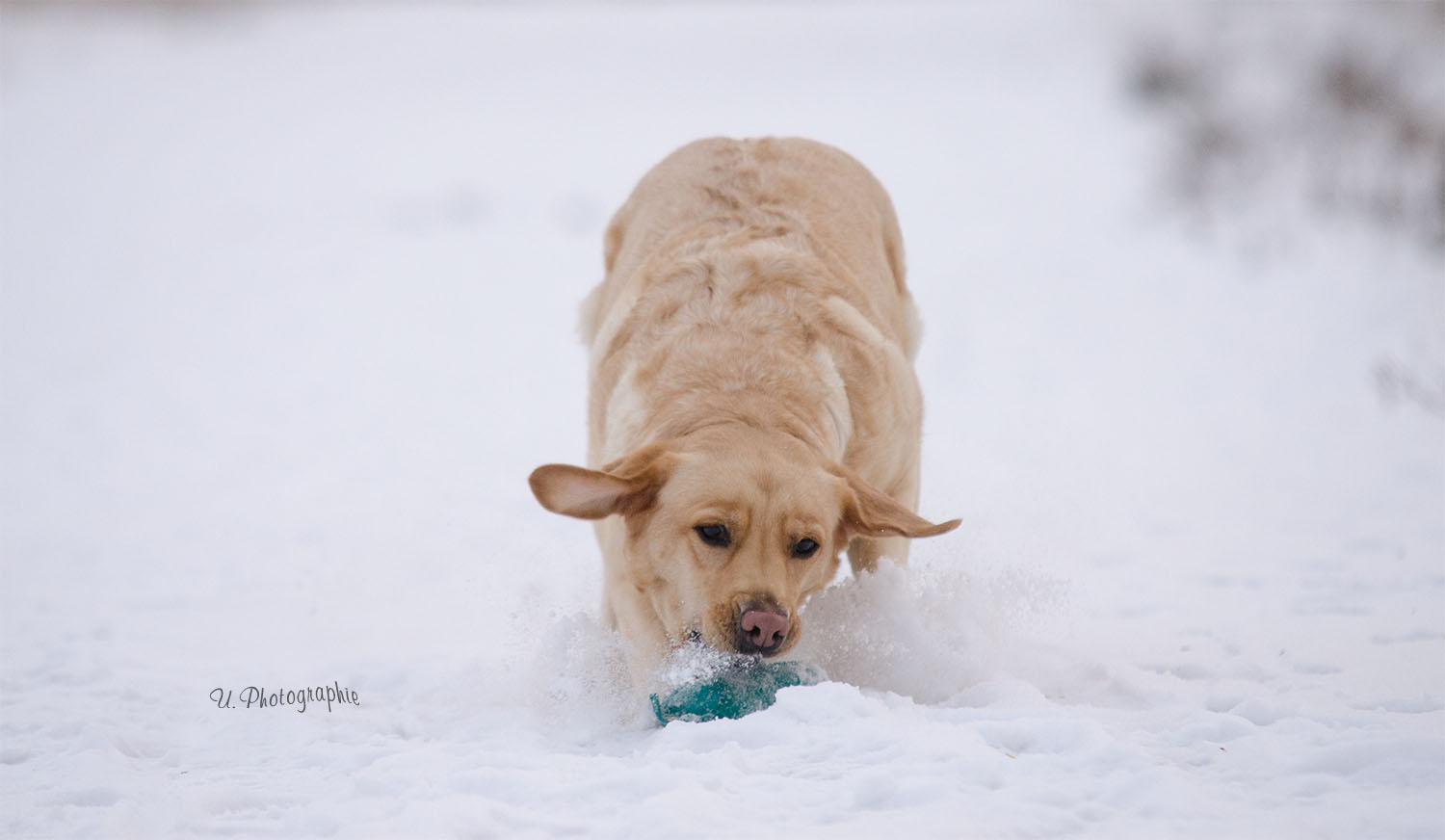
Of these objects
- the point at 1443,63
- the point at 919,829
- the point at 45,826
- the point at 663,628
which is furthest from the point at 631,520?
the point at 1443,63

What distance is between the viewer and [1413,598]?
15.8ft

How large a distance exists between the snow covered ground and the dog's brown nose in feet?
0.59

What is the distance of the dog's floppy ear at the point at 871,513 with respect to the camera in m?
3.68

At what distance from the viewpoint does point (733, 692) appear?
3.51 m

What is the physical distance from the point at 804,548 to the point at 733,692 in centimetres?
44

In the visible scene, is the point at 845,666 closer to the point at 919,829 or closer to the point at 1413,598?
the point at 919,829

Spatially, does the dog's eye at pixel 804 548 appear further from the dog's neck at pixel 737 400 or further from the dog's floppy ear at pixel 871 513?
the dog's neck at pixel 737 400

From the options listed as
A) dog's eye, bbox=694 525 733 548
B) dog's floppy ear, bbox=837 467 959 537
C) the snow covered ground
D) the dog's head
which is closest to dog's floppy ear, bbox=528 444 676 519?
the dog's head

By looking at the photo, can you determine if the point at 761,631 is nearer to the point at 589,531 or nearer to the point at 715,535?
the point at 715,535

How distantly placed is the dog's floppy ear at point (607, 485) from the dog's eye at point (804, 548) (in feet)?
1.36

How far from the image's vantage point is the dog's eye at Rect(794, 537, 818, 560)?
11.6ft

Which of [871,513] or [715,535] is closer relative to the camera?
[715,535]

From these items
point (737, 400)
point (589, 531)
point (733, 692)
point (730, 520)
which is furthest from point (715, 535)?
point (589, 531)
